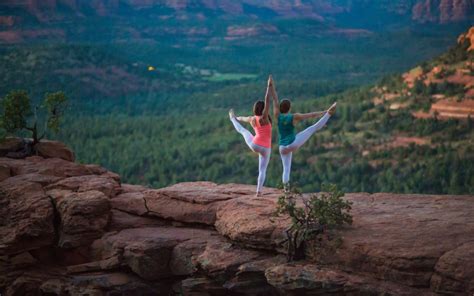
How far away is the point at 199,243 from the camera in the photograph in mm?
16781

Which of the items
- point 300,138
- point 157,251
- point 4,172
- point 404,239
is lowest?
point 157,251

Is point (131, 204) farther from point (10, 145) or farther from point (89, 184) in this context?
point (10, 145)

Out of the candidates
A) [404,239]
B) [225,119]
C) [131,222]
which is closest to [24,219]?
[131,222]

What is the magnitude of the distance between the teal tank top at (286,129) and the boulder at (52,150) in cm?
876

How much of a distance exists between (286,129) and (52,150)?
9.12 meters

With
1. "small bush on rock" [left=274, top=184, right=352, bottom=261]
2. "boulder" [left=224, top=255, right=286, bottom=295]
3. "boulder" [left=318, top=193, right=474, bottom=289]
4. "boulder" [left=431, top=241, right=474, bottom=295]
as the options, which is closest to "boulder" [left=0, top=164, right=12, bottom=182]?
"boulder" [left=224, top=255, right=286, bottom=295]

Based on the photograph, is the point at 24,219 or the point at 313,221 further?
the point at 24,219

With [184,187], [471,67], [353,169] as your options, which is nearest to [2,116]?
[184,187]

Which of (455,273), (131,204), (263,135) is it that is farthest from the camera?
(131,204)

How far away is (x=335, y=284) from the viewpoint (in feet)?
45.5

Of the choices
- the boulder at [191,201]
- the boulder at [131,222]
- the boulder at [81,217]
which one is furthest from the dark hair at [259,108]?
the boulder at [81,217]

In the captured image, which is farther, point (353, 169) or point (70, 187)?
point (353, 169)

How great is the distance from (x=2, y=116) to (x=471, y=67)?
46.4 metres

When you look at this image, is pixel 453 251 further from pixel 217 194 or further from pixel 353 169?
pixel 353 169
